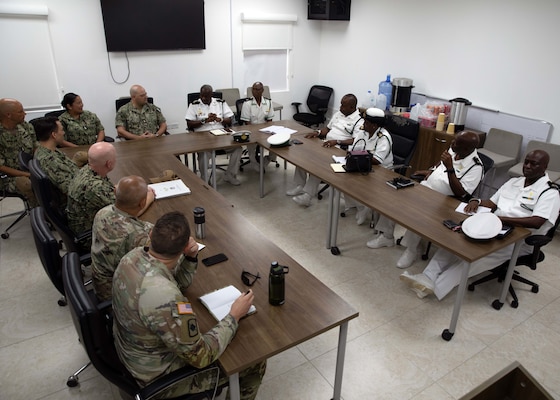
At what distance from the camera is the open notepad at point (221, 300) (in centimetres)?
200

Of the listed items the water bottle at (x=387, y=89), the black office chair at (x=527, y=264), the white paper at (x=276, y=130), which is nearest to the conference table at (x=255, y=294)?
the black office chair at (x=527, y=264)

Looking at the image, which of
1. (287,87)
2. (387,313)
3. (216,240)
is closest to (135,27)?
(287,87)

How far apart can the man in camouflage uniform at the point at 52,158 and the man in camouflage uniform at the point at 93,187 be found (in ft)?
1.43

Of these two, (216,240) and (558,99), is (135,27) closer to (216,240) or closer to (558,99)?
(216,240)

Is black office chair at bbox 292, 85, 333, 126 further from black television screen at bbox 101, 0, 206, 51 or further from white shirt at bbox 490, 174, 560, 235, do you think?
white shirt at bbox 490, 174, 560, 235

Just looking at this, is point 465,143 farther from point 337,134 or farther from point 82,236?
point 82,236

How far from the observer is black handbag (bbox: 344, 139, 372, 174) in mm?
3846

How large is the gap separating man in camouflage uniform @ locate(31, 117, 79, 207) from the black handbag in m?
2.43

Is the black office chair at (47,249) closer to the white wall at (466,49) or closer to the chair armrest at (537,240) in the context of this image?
the chair armrest at (537,240)

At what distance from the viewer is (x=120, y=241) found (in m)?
2.22

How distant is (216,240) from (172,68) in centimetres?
468

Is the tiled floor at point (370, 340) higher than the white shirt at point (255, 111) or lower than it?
lower

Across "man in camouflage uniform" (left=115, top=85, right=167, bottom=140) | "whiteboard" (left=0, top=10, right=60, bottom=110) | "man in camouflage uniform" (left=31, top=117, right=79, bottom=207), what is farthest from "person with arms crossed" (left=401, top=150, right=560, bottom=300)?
"whiteboard" (left=0, top=10, right=60, bottom=110)

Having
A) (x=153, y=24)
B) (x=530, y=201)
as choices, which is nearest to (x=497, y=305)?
(x=530, y=201)
